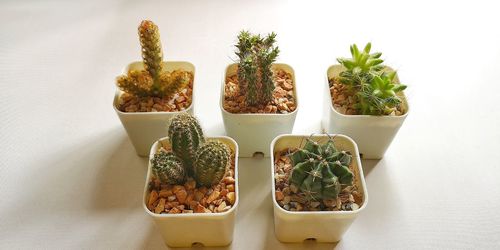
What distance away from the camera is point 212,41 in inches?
73.9

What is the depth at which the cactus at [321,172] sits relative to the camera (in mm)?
979

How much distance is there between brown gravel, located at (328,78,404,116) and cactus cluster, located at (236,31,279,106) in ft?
0.73

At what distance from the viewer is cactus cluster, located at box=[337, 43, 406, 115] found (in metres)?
1.19

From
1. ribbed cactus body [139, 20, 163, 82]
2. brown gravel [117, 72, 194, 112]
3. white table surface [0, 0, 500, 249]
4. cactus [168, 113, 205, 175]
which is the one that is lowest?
white table surface [0, 0, 500, 249]

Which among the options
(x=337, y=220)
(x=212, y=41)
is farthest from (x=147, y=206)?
(x=212, y=41)

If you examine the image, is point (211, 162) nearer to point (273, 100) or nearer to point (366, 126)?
point (273, 100)

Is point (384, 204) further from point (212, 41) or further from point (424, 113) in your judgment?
point (212, 41)

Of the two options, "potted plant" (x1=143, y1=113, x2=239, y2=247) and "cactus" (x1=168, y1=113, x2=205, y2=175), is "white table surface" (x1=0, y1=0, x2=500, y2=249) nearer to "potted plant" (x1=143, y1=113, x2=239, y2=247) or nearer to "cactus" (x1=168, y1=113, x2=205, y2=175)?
"potted plant" (x1=143, y1=113, x2=239, y2=247)

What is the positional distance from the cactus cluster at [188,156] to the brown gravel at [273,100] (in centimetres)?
24

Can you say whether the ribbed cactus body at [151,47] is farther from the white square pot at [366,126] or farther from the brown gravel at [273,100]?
the white square pot at [366,126]

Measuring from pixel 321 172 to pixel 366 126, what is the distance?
34cm

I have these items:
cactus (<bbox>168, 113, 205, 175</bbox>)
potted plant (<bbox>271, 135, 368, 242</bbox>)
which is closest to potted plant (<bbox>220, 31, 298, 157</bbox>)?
potted plant (<bbox>271, 135, 368, 242</bbox>)

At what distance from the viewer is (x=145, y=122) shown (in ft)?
4.07

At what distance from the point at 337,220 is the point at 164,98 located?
0.66 metres
